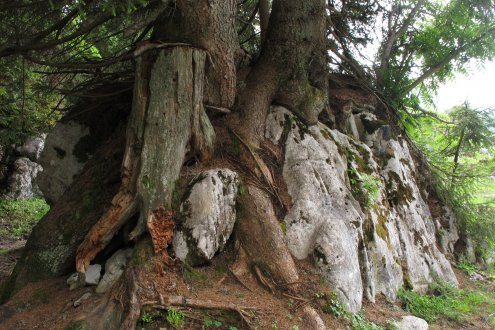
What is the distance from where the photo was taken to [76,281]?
178 inches

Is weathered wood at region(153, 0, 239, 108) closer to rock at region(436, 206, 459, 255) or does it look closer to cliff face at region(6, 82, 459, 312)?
cliff face at region(6, 82, 459, 312)

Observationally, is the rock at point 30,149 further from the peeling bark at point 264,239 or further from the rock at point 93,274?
the peeling bark at point 264,239

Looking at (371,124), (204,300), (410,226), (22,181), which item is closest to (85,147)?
(204,300)

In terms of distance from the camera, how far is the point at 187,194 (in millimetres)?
4652

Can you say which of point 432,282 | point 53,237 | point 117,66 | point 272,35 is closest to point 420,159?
point 432,282

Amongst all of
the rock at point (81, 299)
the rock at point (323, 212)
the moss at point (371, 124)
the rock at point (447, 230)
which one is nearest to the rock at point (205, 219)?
the rock at point (323, 212)

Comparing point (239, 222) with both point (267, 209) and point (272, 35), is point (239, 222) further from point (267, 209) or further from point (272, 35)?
point (272, 35)

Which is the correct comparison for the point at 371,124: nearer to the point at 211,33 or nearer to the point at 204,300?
the point at 211,33

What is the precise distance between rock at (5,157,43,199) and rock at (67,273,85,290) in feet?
36.9

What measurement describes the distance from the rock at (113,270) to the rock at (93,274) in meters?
0.15

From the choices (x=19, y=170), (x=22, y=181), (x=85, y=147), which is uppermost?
(x=19, y=170)

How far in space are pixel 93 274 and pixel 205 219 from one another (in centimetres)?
148

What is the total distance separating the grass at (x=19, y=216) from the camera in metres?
11.3

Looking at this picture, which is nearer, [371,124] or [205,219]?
[205,219]
